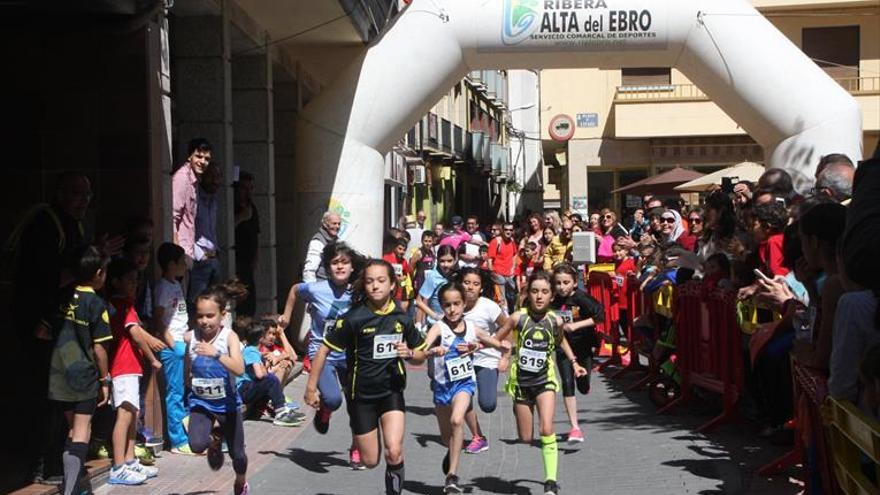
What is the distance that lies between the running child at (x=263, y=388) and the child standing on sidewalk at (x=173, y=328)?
4.06ft

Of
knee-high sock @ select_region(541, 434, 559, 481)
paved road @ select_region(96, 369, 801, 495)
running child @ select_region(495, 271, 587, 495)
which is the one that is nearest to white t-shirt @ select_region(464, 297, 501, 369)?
running child @ select_region(495, 271, 587, 495)

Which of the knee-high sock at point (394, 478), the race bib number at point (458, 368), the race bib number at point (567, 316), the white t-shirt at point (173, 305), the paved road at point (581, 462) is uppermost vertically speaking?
the white t-shirt at point (173, 305)

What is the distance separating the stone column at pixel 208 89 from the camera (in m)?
11.7

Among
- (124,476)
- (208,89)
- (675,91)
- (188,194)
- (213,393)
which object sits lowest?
(124,476)

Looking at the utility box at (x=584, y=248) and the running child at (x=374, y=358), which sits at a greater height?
the utility box at (x=584, y=248)

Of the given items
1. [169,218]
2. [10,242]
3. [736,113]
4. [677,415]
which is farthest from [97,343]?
[736,113]

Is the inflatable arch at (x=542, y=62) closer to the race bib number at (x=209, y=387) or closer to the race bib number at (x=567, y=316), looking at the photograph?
the race bib number at (x=567, y=316)

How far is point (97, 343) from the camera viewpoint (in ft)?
24.2

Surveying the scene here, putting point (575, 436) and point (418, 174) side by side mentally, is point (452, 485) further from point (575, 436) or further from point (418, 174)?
point (418, 174)

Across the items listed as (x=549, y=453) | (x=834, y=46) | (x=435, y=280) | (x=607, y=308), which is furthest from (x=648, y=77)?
(x=549, y=453)

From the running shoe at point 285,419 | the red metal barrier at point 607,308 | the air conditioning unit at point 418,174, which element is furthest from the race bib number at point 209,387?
the air conditioning unit at point 418,174

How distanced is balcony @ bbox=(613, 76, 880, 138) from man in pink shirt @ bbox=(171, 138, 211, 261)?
81.7 feet

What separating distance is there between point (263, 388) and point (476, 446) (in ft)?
7.46

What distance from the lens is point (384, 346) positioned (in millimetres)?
7371
